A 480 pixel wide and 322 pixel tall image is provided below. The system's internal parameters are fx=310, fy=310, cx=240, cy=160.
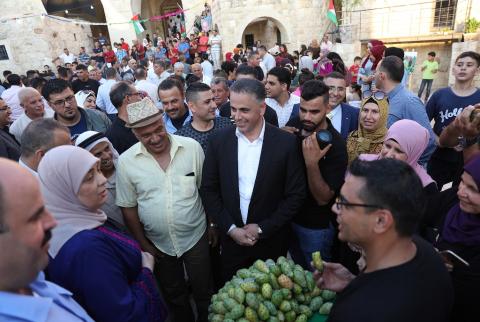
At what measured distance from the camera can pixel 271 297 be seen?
180 cm

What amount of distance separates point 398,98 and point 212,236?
9.10ft

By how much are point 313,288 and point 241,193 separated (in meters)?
1.03

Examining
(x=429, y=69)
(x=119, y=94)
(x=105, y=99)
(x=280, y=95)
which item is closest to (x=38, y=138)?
(x=119, y=94)

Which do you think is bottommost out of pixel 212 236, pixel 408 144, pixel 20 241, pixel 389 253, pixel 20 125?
pixel 212 236

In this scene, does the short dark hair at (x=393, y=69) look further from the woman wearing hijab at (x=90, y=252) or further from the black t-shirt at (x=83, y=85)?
the black t-shirt at (x=83, y=85)

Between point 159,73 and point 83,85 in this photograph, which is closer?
point 83,85

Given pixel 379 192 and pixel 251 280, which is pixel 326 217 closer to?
pixel 251 280

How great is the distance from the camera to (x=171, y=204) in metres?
2.69

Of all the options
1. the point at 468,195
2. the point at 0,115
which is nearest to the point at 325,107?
the point at 468,195

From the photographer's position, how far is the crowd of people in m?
1.34

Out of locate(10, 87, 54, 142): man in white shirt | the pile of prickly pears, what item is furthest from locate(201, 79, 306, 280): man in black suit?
locate(10, 87, 54, 142): man in white shirt

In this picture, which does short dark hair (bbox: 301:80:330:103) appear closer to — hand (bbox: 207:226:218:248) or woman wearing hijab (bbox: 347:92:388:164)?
woman wearing hijab (bbox: 347:92:388:164)

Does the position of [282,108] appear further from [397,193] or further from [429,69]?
[429,69]

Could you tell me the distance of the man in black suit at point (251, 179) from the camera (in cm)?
259
